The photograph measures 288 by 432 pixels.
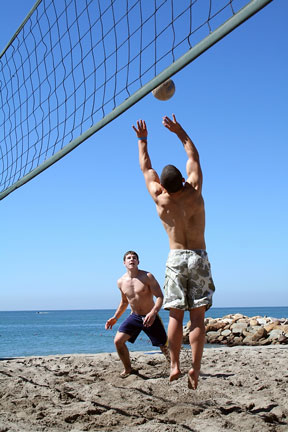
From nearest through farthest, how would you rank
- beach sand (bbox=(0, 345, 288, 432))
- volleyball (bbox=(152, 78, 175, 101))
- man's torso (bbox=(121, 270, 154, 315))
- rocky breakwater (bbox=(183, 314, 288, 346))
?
beach sand (bbox=(0, 345, 288, 432)), volleyball (bbox=(152, 78, 175, 101)), man's torso (bbox=(121, 270, 154, 315)), rocky breakwater (bbox=(183, 314, 288, 346))

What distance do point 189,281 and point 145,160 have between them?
122 centimetres

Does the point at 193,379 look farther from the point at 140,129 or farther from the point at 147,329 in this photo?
the point at 140,129

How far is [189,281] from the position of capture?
4.44 m

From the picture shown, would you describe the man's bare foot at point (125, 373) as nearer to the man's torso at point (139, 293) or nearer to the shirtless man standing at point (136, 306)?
the shirtless man standing at point (136, 306)

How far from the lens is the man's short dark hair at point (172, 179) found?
14.3 ft

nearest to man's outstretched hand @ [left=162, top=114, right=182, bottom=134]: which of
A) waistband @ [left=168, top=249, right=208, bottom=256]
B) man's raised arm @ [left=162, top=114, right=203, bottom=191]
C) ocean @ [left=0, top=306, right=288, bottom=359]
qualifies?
man's raised arm @ [left=162, top=114, right=203, bottom=191]

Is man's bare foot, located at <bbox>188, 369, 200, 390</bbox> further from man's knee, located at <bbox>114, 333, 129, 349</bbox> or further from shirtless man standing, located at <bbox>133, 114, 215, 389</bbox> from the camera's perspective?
man's knee, located at <bbox>114, 333, 129, 349</bbox>

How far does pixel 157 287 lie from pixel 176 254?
5.70ft

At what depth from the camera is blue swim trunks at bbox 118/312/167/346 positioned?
6.03 m

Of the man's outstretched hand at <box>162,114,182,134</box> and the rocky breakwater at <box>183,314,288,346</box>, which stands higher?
the man's outstretched hand at <box>162,114,182,134</box>

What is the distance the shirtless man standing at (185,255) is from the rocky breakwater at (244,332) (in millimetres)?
11505

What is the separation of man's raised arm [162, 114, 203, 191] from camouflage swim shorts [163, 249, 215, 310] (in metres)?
0.62

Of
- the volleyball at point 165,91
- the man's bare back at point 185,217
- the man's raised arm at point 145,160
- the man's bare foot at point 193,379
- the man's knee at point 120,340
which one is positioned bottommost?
the man's bare foot at point 193,379

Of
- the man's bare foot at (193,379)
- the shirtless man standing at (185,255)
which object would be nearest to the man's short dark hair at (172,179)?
the shirtless man standing at (185,255)
